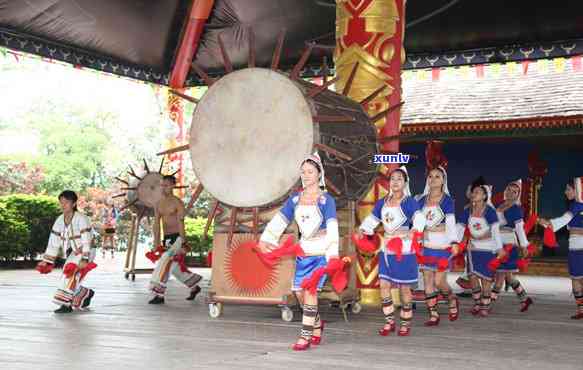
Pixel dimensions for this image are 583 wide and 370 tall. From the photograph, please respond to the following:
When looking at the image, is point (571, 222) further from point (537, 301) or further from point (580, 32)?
point (580, 32)

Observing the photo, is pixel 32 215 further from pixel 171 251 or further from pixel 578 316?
pixel 578 316

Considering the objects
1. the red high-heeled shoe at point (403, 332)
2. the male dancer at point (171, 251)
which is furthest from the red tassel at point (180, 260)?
the red high-heeled shoe at point (403, 332)

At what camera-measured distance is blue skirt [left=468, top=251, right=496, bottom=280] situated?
8.00 meters

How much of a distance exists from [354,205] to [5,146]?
2272 centimetres

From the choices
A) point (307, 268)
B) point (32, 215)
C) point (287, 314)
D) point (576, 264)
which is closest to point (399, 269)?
point (307, 268)

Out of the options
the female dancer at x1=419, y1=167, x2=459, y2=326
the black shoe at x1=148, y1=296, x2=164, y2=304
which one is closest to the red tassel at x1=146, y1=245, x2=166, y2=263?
the black shoe at x1=148, y1=296, x2=164, y2=304

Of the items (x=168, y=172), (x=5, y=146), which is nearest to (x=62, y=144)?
(x=5, y=146)

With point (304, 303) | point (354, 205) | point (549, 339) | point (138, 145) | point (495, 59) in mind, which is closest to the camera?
point (304, 303)

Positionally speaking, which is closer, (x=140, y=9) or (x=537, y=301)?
(x=537, y=301)

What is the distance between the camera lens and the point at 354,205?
7672mm

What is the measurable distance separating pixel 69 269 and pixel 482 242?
3818 mm

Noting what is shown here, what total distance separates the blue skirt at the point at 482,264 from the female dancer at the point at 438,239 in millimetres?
811

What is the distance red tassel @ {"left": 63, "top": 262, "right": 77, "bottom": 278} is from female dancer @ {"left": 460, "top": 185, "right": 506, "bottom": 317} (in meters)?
3.64

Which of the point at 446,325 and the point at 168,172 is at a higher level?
the point at 168,172
